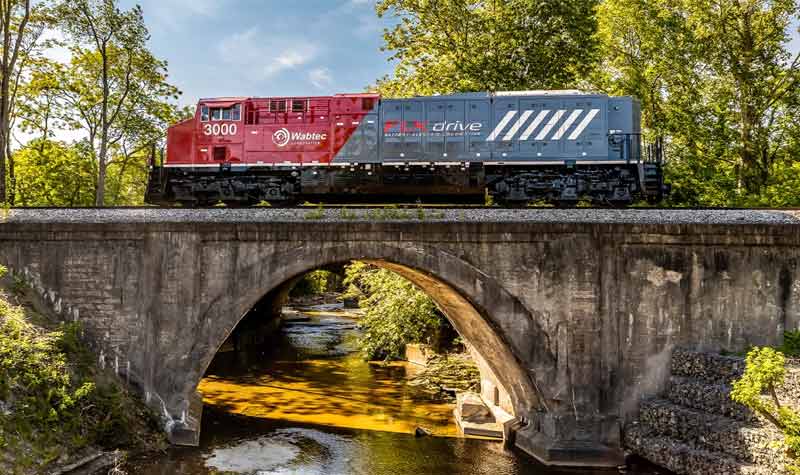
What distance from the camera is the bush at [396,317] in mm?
22703

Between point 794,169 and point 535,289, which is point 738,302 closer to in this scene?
point 535,289

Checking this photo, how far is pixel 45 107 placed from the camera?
99.5ft

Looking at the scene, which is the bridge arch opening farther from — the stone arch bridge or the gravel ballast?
the gravel ballast

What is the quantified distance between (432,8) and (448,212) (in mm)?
16096

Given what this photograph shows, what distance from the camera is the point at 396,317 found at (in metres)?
23.4

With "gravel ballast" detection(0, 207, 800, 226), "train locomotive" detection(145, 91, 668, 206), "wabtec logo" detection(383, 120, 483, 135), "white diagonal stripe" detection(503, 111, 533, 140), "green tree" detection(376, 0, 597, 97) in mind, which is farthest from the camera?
"green tree" detection(376, 0, 597, 97)

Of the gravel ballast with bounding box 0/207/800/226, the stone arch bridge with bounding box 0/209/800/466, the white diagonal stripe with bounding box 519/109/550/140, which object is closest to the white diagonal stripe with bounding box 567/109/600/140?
the white diagonal stripe with bounding box 519/109/550/140

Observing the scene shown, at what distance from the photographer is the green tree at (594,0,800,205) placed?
22250 millimetres

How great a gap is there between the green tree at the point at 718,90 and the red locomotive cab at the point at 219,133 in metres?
16.1

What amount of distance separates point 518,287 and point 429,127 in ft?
24.6

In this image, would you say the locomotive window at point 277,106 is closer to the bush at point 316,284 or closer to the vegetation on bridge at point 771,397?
the vegetation on bridge at point 771,397

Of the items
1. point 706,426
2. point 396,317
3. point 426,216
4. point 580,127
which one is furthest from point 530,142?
point 706,426

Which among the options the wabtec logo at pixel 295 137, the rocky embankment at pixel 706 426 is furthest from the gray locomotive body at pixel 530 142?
the rocky embankment at pixel 706 426

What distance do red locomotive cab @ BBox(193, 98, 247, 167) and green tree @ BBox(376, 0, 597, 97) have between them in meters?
10.4
